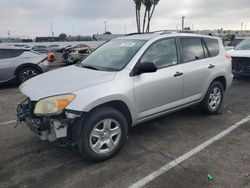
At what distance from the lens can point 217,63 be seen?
204 inches

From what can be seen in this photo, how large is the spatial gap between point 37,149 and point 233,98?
528cm

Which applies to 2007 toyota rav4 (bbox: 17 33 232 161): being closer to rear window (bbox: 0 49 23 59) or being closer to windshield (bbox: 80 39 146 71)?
windshield (bbox: 80 39 146 71)

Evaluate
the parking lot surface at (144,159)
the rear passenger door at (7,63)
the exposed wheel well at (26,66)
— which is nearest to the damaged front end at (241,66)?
the parking lot surface at (144,159)

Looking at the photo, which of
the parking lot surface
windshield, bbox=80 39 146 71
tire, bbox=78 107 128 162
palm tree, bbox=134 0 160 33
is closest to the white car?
the parking lot surface

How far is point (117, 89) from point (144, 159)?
1.08 m

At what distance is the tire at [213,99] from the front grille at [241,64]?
3678mm

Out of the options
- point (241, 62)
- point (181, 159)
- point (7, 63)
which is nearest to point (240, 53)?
point (241, 62)

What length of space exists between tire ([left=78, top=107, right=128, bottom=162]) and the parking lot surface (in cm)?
17

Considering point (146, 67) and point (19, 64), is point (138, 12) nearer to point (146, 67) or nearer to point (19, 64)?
point (19, 64)

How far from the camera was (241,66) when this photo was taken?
861cm

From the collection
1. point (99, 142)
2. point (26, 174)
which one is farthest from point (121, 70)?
point (26, 174)

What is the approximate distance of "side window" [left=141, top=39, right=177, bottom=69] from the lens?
4.04 metres

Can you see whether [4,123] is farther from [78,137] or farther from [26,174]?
[78,137]

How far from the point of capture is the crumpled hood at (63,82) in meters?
3.28
